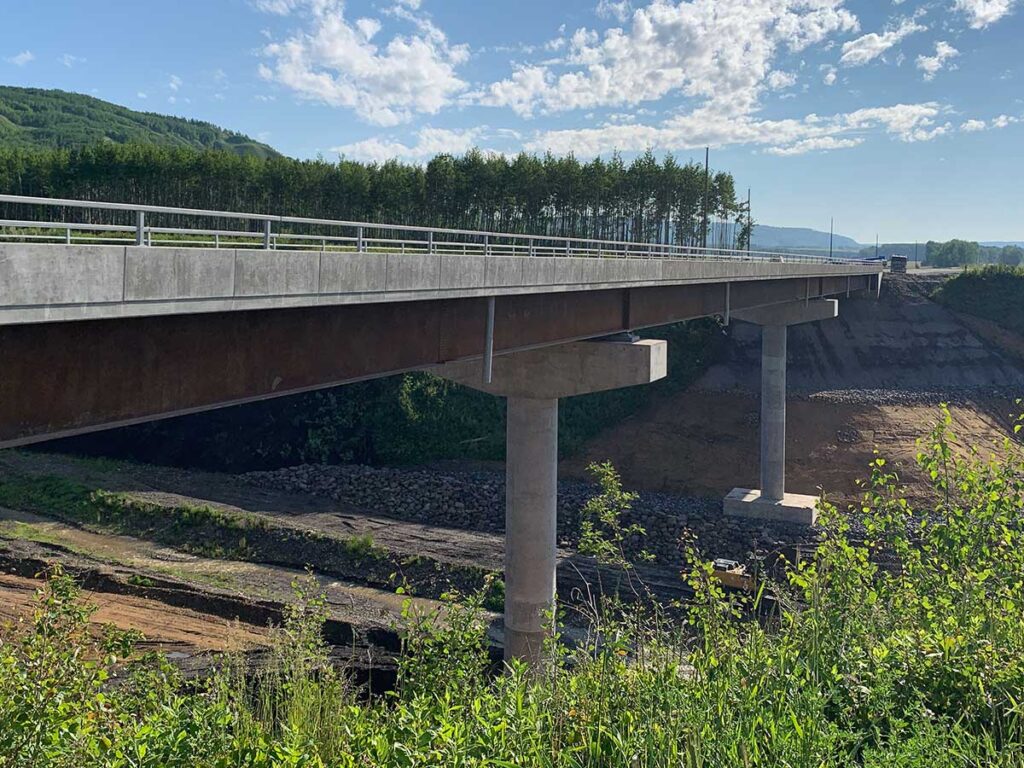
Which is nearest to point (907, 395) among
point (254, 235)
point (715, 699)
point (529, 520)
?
point (529, 520)

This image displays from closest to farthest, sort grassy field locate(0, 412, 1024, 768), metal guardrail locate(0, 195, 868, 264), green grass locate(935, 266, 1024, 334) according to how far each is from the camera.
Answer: grassy field locate(0, 412, 1024, 768)
metal guardrail locate(0, 195, 868, 264)
green grass locate(935, 266, 1024, 334)

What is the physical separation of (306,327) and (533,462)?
44.5 ft

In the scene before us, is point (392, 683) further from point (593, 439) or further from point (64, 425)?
point (593, 439)

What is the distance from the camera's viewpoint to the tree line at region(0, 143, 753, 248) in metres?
80.8

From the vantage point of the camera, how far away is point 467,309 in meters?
15.3

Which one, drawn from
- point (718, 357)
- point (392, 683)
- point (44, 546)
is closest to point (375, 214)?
point (718, 357)

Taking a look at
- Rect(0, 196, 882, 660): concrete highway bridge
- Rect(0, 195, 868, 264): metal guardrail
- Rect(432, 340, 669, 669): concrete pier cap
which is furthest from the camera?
Rect(432, 340, 669, 669): concrete pier cap

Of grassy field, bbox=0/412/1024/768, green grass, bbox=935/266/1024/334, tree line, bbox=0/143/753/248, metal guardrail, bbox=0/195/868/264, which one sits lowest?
grassy field, bbox=0/412/1024/768

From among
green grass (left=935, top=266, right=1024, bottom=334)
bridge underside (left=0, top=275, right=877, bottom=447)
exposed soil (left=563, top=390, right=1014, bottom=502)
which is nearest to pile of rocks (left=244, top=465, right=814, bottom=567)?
exposed soil (left=563, top=390, right=1014, bottom=502)

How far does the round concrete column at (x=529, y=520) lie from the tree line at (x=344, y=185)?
207 ft

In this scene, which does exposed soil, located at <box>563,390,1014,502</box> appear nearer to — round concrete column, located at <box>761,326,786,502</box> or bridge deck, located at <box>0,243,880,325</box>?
round concrete column, located at <box>761,326,786,502</box>

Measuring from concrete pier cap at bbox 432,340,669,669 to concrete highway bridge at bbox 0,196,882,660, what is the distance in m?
0.05

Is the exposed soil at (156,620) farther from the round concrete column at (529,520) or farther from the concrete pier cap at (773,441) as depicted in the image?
the concrete pier cap at (773,441)

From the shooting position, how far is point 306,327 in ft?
35.7
